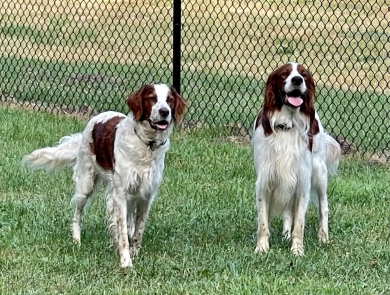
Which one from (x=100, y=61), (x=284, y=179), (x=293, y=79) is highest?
(x=293, y=79)

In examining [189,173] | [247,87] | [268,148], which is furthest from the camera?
[247,87]

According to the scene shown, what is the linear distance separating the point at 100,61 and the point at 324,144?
313 inches

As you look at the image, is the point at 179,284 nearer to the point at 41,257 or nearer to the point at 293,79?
the point at 41,257

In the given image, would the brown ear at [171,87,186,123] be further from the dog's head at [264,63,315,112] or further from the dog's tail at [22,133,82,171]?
the dog's tail at [22,133,82,171]

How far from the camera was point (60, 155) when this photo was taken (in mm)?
5879

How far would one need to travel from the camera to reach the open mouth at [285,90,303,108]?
5090 millimetres

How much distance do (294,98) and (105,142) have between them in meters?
1.14

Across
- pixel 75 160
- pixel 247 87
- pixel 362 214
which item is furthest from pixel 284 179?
pixel 247 87

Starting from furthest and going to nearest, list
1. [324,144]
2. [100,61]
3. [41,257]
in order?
[100,61] < [324,144] < [41,257]

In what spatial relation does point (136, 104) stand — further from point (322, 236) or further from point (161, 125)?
point (322, 236)

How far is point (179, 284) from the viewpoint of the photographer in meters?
4.46

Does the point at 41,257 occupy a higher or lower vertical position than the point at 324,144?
lower

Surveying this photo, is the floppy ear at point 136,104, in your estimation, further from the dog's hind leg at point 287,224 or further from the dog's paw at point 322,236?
the dog's paw at point 322,236

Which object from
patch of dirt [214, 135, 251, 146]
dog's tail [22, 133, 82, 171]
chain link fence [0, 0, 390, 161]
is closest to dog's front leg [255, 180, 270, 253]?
dog's tail [22, 133, 82, 171]
